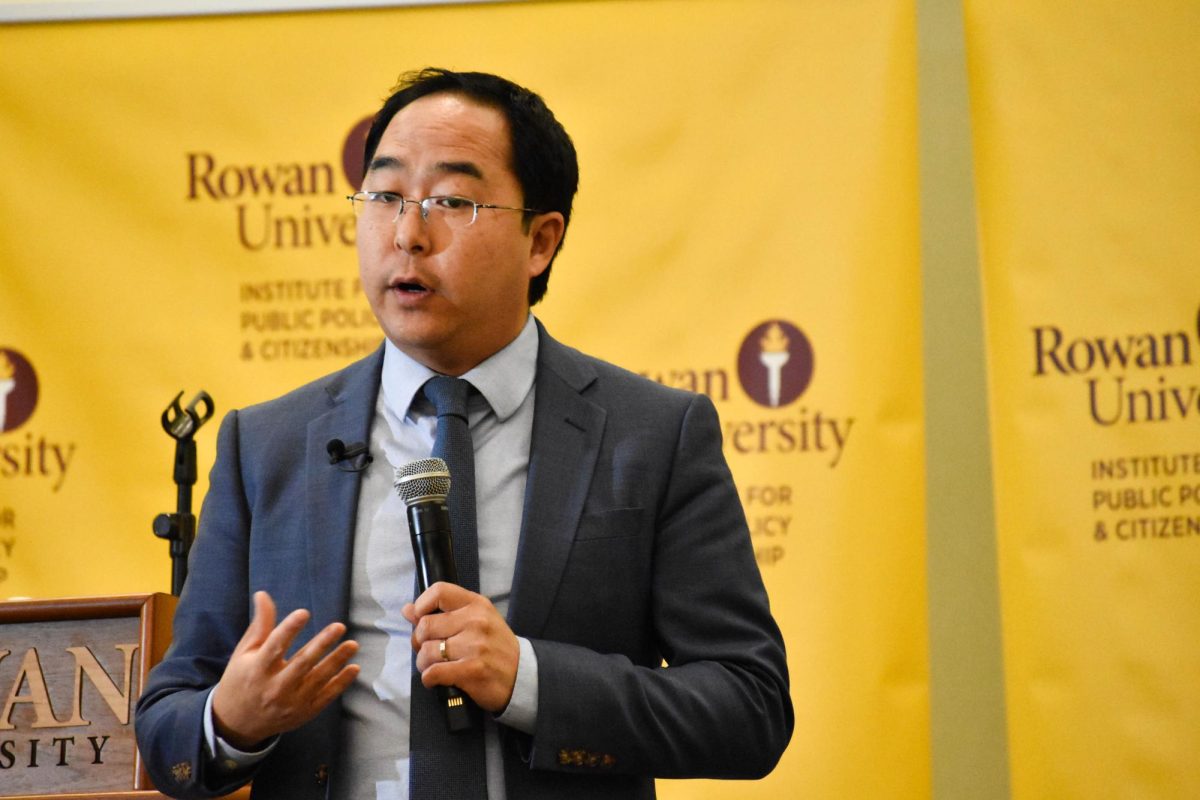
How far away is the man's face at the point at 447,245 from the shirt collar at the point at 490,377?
1.0 inches

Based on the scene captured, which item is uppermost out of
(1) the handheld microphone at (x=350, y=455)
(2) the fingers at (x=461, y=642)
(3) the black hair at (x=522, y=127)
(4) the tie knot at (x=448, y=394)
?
(3) the black hair at (x=522, y=127)

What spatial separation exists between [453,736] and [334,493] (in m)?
0.39

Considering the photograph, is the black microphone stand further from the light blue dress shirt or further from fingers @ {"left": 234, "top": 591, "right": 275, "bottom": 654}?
fingers @ {"left": 234, "top": 591, "right": 275, "bottom": 654}

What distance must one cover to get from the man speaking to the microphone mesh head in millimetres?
108

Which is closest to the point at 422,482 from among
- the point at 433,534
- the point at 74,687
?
the point at 433,534

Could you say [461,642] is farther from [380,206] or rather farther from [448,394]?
[380,206]

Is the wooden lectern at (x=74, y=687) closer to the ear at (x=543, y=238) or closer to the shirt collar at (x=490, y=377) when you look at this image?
the shirt collar at (x=490, y=377)

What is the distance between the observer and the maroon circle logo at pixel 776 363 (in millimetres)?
3240

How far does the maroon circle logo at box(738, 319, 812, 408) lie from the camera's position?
3.24 metres

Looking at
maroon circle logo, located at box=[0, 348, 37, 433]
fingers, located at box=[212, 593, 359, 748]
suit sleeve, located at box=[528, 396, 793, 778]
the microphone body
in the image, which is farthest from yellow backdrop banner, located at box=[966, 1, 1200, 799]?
maroon circle logo, located at box=[0, 348, 37, 433]

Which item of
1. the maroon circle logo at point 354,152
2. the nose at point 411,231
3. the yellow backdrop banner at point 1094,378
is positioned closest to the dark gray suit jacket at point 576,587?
the nose at point 411,231

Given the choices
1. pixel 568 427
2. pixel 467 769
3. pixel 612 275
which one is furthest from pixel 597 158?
pixel 467 769

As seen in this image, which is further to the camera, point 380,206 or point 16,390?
point 16,390

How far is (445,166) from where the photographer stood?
6.66 ft
